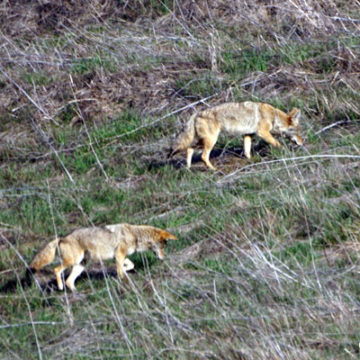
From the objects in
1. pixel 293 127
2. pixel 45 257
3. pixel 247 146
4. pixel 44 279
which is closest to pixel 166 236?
pixel 45 257

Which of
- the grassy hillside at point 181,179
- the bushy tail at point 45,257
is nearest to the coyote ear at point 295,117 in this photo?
the grassy hillside at point 181,179

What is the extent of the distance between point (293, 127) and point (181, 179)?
4.47ft

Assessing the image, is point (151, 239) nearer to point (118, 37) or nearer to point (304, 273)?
point (304, 273)

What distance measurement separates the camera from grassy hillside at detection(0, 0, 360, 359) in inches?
271

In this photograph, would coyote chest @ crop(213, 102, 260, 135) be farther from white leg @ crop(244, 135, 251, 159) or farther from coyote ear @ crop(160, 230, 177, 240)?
coyote ear @ crop(160, 230, 177, 240)

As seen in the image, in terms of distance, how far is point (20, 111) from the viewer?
12641mm

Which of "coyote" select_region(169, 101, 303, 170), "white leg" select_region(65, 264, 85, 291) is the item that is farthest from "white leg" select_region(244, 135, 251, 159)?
"white leg" select_region(65, 264, 85, 291)

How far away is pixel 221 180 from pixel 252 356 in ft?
12.6

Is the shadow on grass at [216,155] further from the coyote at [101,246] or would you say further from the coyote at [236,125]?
the coyote at [101,246]

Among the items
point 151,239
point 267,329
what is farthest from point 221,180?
point 267,329

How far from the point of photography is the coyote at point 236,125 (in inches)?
412

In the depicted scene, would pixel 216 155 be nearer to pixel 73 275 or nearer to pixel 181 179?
pixel 181 179

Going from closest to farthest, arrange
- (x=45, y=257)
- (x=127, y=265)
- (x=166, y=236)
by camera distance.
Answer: (x=45, y=257) < (x=166, y=236) < (x=127, y=265)

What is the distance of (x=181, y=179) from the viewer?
10.3 metres
